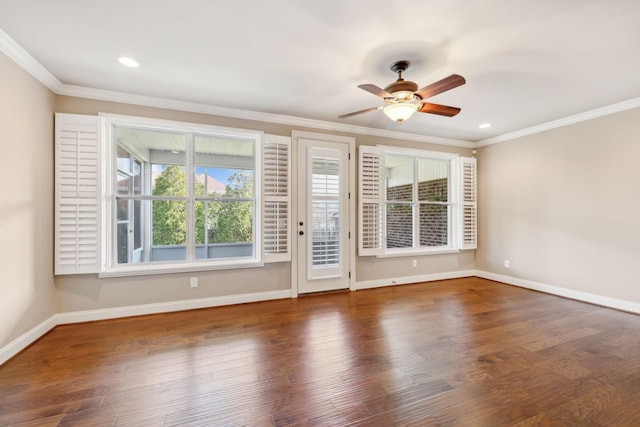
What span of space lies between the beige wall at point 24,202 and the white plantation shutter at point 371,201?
3723 mm

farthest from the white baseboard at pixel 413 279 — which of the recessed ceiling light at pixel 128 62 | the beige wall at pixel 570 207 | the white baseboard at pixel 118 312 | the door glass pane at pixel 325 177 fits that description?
the recessed ceiling light at pixel 128 62

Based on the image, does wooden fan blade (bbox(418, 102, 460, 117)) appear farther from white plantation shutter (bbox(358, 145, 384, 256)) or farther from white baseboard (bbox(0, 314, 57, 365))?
white baseboard (bbox(0, 314, 57, 365))

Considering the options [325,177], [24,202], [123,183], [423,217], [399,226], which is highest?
[325,177]

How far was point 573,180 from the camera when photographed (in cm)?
395

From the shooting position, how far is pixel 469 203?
515cm

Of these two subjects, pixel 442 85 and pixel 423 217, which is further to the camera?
pixel 423 217

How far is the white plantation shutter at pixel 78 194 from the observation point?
293 centimetres

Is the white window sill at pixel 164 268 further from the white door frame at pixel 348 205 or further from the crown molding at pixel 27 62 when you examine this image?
the crown molding at pixel 27 62

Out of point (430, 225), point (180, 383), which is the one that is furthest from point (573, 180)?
point (180, 383)

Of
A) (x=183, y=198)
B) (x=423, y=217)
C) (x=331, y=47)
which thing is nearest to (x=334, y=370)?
(x=331, y=47)

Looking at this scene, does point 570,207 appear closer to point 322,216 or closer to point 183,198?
point 322,216

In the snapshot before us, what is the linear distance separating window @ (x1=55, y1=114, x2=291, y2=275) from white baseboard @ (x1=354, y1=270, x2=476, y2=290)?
1.40 meters

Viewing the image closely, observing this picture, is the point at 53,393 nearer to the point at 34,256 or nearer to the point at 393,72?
the point at 34,256

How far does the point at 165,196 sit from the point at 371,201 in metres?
2.90
